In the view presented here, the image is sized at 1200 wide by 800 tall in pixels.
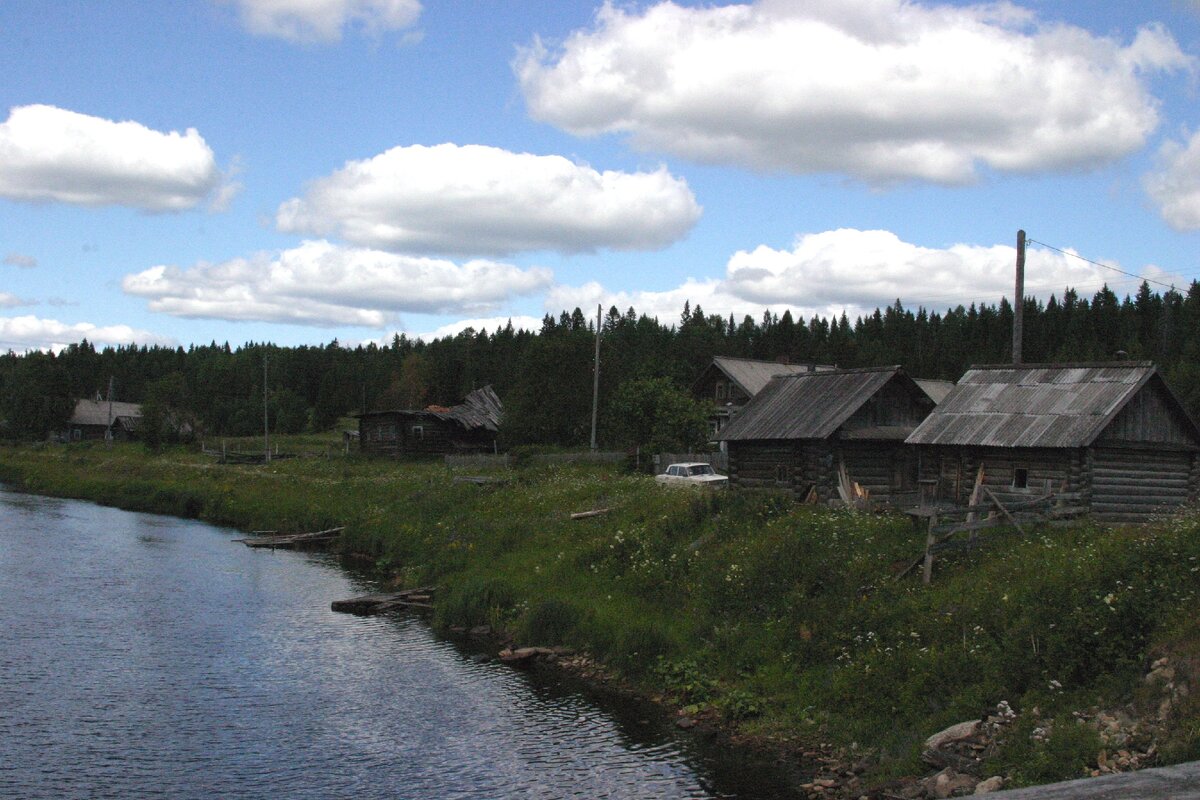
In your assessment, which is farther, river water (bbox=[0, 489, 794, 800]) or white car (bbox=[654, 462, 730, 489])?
white car (bbox=[654, 462, 730, 489])

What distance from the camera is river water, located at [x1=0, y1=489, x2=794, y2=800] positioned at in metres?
17.7

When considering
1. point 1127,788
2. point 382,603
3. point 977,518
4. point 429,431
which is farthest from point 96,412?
point 1127,788

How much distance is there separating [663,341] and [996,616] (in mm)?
123832

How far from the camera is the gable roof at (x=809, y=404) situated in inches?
1395

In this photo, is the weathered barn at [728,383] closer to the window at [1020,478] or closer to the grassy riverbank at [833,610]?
the grassy riverbank at [833,610]

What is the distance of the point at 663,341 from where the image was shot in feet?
468

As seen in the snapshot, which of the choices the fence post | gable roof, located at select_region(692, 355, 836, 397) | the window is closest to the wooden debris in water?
the fence post

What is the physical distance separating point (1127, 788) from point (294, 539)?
46817mm

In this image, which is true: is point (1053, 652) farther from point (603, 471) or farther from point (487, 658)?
point (603, 471)

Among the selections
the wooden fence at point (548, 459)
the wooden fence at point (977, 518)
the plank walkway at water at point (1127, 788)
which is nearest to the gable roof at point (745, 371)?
the wooden fence at point (548, 459)

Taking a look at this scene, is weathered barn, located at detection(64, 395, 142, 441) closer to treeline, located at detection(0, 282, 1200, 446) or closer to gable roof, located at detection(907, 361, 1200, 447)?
treeline, located at detection(0, 282, 1200, 446)

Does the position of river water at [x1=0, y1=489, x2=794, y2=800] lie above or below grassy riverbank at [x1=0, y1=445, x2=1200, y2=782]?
below

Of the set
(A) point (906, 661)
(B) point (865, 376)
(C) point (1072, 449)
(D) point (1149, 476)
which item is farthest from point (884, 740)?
(B) point (865, 376)

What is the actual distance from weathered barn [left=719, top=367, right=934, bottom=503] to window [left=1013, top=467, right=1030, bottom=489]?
17.8 ft
